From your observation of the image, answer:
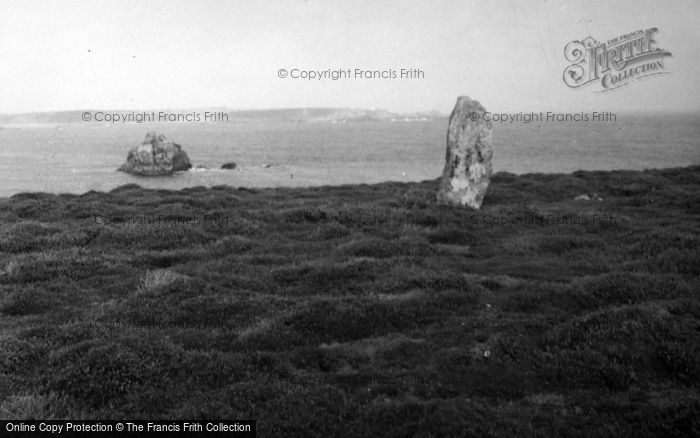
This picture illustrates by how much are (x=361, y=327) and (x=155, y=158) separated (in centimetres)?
7839

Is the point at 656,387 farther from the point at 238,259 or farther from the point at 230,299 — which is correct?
the point at 238,259

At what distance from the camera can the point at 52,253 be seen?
20.4 metres

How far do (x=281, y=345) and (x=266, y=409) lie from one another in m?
2.98

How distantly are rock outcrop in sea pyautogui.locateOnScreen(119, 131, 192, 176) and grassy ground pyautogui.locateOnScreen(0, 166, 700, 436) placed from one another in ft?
198

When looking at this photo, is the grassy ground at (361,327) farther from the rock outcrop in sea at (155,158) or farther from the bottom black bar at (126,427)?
the rock outcrop in sea at (155,158)

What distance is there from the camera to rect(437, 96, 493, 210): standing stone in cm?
3005

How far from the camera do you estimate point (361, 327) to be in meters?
13.5

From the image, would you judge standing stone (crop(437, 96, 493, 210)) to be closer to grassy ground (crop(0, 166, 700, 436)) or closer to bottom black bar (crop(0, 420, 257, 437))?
grassy ground (crop(0, 166, 700, 436))

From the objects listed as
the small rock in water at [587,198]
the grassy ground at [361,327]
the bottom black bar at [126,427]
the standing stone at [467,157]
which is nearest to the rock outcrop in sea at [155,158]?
the grassy ground at [361,327]

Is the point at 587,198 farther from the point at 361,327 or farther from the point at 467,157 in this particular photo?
the point at 361,327

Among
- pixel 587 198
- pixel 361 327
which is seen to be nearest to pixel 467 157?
pixel 587 198

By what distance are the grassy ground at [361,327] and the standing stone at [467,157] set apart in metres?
4.67

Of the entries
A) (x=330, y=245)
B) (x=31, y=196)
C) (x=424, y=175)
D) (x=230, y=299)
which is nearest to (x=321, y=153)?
(x=424, y=175)

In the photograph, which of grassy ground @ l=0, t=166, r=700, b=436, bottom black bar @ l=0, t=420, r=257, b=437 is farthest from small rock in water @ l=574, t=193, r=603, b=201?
bottom black bar @ l=0, t=420, r=257, b=437
